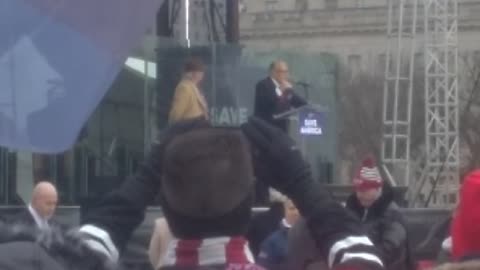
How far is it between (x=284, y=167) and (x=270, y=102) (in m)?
12.5

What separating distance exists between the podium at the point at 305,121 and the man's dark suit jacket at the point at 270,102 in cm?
6

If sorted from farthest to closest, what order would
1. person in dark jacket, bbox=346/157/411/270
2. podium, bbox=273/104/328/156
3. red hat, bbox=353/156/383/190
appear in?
podium, bbox=273/104/328/156, red hat, bbox=353/156/383/190, person in dark jacket, bbox=346/157/411/270

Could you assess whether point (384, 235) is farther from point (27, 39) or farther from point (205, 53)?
point (205, 53)

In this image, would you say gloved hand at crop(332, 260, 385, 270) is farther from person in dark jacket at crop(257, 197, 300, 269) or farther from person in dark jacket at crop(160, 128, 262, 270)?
person in dark jacket at crop(257, 197, 300, 269)

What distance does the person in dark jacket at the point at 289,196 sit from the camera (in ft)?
12.4

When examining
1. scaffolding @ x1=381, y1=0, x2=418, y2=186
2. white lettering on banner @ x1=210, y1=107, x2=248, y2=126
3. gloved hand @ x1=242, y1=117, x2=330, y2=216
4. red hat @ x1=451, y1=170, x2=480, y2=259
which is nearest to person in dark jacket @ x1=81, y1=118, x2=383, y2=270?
gloved hand @ x1=242, y1=117, x2=330, y2=216

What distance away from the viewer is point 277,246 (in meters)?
9.54

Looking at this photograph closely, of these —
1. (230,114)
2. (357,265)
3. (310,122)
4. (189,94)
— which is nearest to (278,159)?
(357,265)

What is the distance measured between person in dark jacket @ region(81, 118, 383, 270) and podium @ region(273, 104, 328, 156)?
12261mm

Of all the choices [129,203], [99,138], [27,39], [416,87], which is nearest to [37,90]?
[27,39]

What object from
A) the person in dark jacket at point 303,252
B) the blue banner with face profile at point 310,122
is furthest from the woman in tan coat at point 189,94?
the person in dark jacket at point 303,252

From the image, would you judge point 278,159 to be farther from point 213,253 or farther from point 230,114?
point 230,114

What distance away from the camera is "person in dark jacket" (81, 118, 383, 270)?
378 centimetres

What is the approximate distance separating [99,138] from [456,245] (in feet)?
46.1
